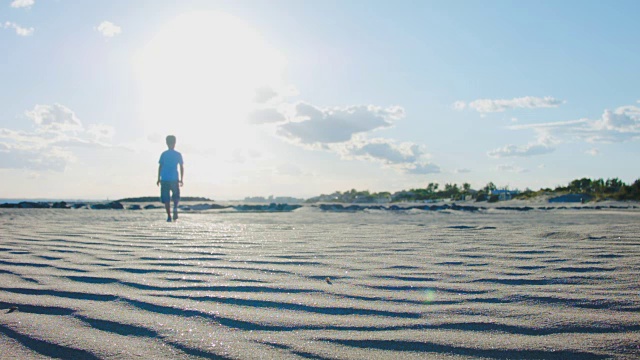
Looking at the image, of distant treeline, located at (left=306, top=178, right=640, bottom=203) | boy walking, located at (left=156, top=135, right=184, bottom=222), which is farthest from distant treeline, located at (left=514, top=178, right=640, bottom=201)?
boy walking, located at (left=156, top=135, right=184, bottom=222)

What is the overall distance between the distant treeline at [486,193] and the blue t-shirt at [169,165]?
1821 cm

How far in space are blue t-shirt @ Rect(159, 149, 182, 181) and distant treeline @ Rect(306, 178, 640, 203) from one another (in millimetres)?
18214

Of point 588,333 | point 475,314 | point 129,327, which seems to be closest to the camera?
point 588,333

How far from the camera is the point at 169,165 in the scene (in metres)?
10.3

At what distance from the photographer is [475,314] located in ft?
6.65

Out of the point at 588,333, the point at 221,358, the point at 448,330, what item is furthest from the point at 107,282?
the point at 588,333

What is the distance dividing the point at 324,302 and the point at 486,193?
3286cm

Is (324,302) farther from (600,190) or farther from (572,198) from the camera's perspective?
(600,190)

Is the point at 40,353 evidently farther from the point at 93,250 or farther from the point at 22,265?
the point at 93,250

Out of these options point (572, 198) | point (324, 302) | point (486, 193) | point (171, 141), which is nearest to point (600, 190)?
point (572, 198)

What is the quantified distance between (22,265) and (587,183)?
1237 inches

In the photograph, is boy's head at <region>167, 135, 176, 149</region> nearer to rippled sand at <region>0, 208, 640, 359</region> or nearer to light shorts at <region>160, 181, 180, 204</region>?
light shorts at <region>160, 181, 180, 204</region>

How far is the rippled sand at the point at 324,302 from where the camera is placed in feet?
5.47

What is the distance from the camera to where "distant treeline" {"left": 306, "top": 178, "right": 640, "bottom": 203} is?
22.0 metres
